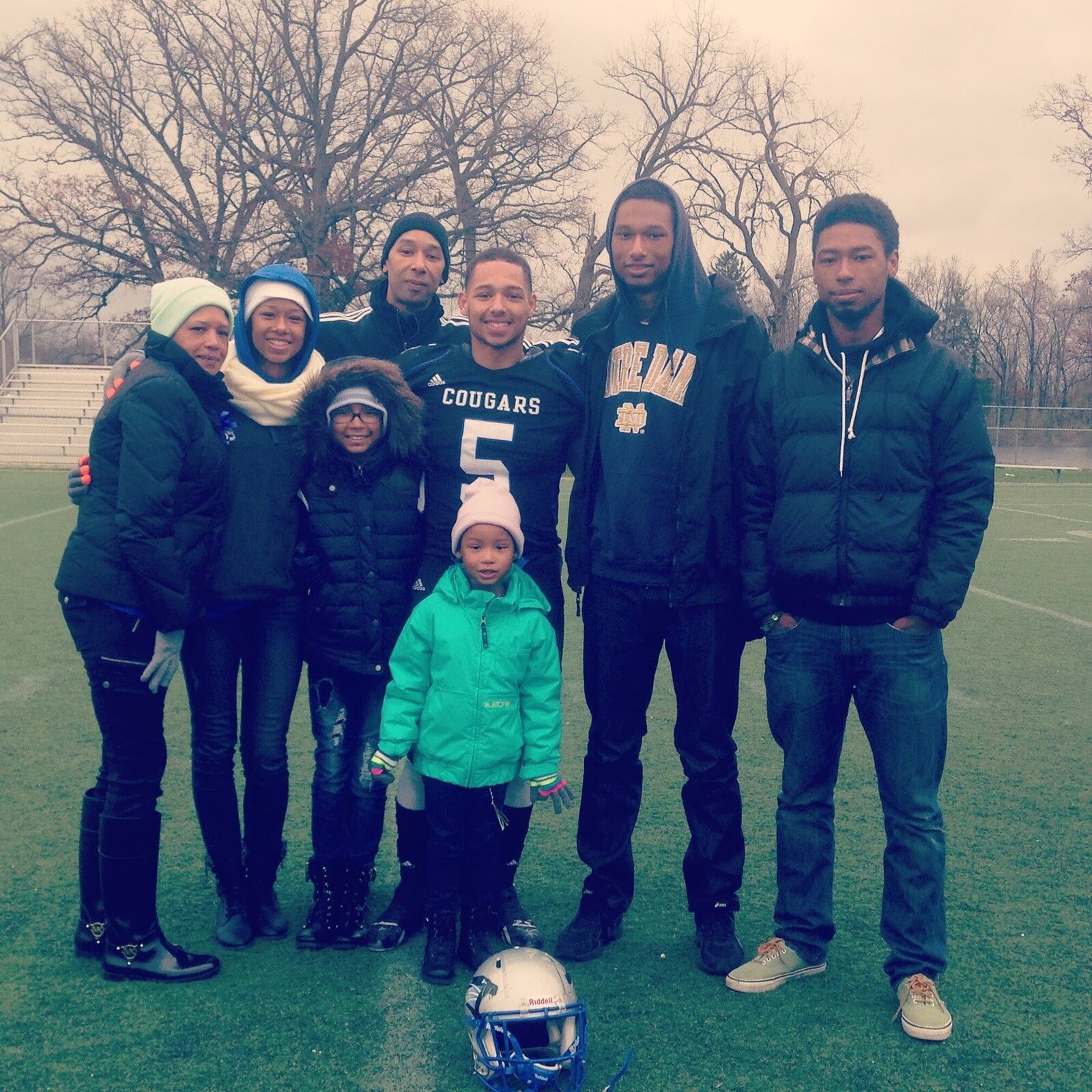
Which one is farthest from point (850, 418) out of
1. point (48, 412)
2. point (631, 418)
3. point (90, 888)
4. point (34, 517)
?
point (48, 412)

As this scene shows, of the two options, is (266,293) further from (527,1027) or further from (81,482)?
(527,1027)

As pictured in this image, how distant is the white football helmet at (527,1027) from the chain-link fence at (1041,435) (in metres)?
29.3

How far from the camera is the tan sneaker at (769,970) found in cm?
309

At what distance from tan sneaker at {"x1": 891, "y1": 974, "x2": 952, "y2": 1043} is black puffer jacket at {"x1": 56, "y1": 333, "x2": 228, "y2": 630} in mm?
2079

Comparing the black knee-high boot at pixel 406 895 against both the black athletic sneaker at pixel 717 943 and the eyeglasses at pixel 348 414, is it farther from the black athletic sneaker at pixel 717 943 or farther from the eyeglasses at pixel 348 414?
the eyeglasses at pixel 348 414

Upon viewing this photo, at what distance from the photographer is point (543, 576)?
346 cm

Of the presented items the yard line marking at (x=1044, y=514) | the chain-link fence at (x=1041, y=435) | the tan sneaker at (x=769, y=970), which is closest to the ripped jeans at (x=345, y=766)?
the tan sneaker at (x=769, y=970)

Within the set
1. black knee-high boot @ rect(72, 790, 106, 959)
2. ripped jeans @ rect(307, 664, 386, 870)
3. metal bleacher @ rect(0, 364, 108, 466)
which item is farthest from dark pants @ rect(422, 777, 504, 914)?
metal bleacher @ rect(0, 364, 108, 466)

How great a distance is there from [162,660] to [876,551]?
73.1 inches

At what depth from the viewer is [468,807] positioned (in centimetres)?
321

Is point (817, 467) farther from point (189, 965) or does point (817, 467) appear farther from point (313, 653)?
point (189, 965)

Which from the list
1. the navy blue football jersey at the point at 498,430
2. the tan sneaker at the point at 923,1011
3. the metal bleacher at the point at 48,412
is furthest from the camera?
the metal bleacher at the point at 48,412

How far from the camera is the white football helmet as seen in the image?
2500 millimetres

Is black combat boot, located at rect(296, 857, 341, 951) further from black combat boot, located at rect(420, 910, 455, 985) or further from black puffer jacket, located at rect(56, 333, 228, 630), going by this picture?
black puffer jacket, located at rect(56, 333, 228, 630)
